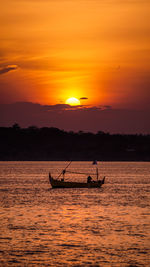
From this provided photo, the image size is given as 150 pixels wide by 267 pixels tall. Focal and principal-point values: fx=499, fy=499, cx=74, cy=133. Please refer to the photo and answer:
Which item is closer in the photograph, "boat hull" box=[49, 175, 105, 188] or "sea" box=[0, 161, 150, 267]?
"sea" box=[0, 161, 150, 267]

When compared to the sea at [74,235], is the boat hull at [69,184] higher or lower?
higher

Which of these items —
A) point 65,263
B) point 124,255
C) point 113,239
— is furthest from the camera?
point 113,239

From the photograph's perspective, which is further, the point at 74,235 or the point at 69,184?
the point at 69,184

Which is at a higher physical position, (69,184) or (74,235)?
(69,184)

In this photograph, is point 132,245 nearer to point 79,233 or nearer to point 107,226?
point 79,233

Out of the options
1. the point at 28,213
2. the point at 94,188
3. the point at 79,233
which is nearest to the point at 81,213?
the point at 28,213

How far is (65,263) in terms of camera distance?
3022 centimetres

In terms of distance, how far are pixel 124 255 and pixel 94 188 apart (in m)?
74.4

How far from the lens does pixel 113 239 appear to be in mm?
38438

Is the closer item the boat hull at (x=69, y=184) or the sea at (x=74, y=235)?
the sea at (x=74, y=235)

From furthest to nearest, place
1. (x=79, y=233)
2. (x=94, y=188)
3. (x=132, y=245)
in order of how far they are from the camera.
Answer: (x=94, y=188) < (x=79, y=233) < (x=132, y=245)

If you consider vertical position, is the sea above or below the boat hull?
below

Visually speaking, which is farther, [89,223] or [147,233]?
[89,223]

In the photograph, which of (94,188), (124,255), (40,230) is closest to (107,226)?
(40,230)
